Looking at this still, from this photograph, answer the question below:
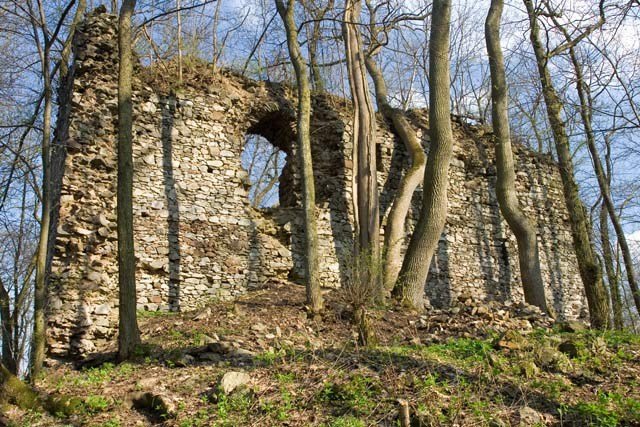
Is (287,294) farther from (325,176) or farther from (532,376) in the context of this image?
(532,376)

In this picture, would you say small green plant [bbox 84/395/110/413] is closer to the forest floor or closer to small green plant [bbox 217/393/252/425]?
the forest floor

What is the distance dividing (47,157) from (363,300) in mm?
4426

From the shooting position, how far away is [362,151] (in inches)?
395

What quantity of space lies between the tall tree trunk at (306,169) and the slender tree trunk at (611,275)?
670cm

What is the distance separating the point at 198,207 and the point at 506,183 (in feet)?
19.1

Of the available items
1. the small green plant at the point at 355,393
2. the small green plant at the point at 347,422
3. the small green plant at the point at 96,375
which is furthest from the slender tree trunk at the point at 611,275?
the small green plant at the point at 96,375

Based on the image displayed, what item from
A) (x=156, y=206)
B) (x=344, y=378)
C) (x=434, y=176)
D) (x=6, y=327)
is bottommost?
(x=344, y=378)

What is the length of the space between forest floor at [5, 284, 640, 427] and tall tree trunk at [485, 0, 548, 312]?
242cm

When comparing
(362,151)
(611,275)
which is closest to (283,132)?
(362,151)

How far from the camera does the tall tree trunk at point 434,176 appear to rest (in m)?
9.22

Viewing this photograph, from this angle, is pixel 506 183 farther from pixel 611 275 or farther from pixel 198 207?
pixel 198 207

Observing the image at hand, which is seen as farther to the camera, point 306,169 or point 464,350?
point 306,169

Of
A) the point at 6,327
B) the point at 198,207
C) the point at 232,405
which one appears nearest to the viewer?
the point at 232,405

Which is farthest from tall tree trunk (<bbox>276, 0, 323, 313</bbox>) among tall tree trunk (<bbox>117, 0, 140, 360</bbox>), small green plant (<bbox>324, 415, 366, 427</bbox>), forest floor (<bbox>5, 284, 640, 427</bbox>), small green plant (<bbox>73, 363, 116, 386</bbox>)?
small green plant (<bbox>324, 415, 366, 427</bbox>)
